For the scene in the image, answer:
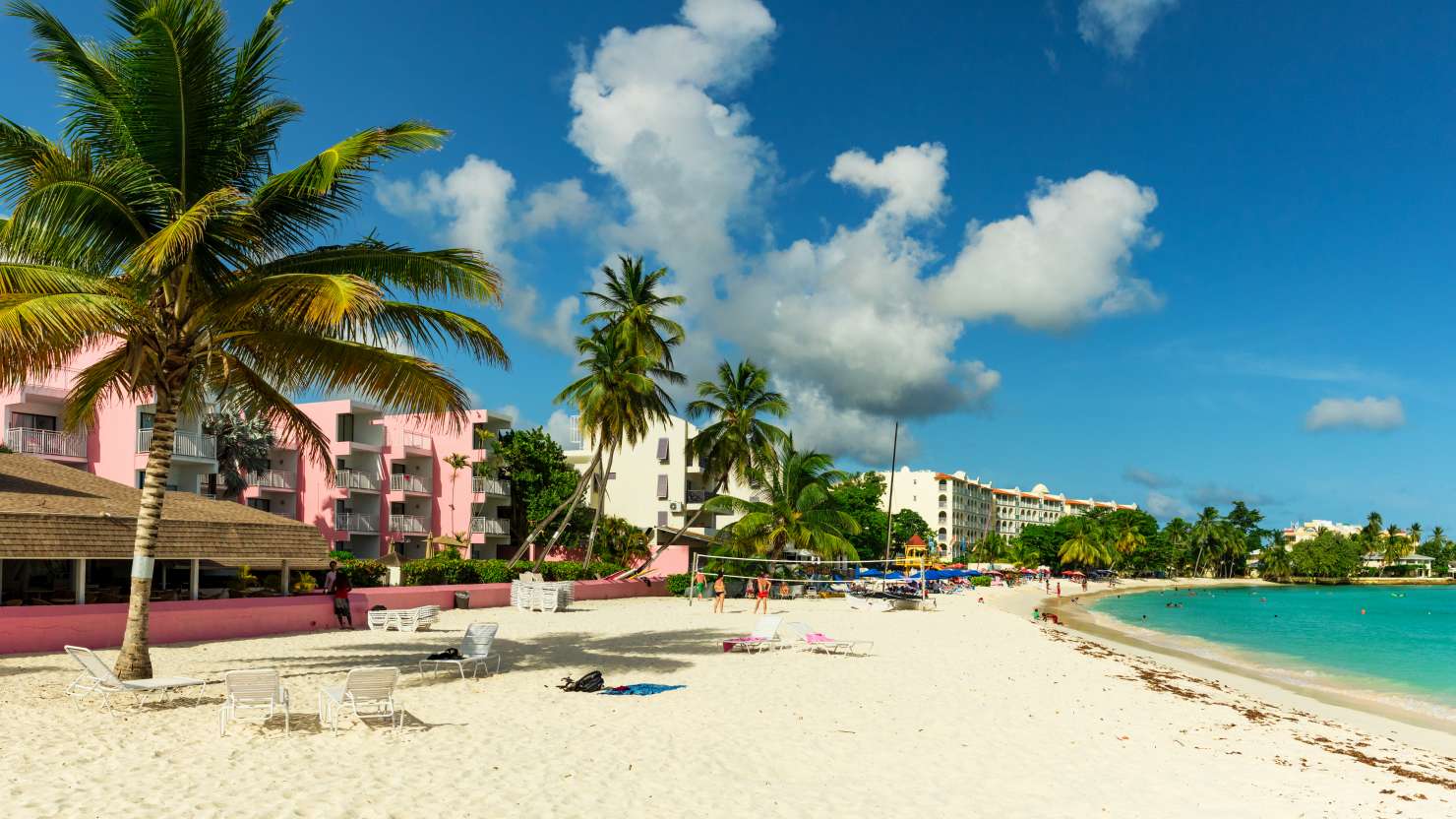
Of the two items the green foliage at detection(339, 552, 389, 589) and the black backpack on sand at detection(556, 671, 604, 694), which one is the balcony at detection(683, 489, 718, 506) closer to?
the green foliage at detection(339, 552, 389, 589)

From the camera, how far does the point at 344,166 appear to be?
41.0 ft

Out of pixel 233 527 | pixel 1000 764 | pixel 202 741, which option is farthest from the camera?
pixel 233 527

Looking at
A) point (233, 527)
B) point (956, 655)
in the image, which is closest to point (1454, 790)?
point (956, 655)

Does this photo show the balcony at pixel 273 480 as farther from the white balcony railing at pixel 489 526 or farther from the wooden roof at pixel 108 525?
the wooden roof at pixel 108 525

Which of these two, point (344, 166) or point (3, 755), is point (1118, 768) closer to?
point (3, 755)

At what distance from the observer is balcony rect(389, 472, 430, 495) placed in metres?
46.8

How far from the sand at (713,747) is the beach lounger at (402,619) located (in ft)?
7.18

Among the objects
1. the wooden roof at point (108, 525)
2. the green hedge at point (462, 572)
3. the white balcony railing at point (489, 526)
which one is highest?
the wooden roof at point (108, 525)

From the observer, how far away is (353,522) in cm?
4441

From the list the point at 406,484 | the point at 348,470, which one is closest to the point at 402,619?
the point at 348,470

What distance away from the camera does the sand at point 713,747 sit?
827 centimetres

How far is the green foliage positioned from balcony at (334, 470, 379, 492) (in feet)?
52.0

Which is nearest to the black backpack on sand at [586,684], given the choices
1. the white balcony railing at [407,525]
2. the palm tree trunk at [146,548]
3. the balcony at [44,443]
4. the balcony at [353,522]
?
the palm tree trunk at [146,548]

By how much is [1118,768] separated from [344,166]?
1216 cm
